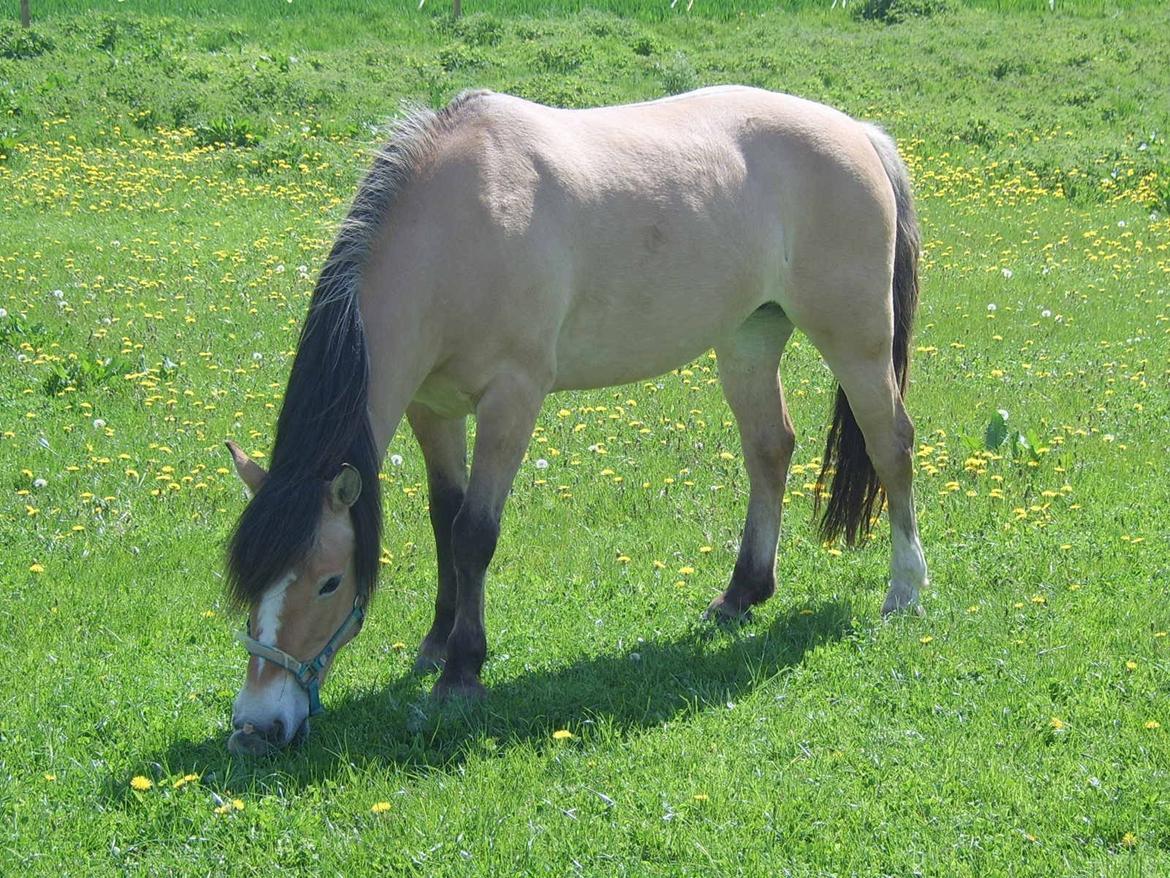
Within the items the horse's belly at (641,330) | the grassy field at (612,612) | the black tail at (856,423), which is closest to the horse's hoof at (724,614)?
the grassy field at (612,612)

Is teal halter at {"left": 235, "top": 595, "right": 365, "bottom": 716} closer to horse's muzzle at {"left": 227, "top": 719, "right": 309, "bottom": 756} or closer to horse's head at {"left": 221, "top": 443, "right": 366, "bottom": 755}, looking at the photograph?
horse's head at {"left": 221, "top": 443, "right": 366, "bottom": 755}

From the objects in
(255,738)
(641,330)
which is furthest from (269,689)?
(641,330)

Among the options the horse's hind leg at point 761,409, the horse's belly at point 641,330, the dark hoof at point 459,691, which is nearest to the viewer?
the dark hoof at point 459,691

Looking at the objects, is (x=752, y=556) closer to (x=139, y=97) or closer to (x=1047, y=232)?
(x=1047, y=232)

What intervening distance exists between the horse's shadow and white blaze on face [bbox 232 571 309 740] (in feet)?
0.54

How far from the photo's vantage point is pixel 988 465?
7242 millimetres

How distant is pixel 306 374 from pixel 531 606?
1.80 meters

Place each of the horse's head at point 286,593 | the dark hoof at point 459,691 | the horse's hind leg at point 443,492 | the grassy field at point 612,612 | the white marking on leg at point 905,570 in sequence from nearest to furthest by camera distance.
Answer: the grassy field at point 612,612, the horse's head at point 286,593, the dark hoof at point 459,691, the horse's hind leg at point 443,492, the white marking on leg at point 905,570

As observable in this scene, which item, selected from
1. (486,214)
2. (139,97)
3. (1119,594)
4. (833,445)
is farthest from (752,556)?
(139,97)

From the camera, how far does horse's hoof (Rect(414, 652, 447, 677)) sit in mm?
5281

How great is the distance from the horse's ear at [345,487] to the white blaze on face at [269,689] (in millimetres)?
281

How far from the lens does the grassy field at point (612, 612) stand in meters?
3.94

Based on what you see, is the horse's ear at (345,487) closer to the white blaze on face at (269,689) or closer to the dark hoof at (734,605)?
the white blaze on face at (269,689)

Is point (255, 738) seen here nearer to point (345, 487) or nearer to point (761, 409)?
point (345, 487)
